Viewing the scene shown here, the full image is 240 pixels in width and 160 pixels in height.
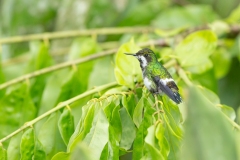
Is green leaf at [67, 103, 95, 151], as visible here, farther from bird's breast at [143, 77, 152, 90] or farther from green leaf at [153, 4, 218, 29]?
green leaf at [153, 4, 218, 29]

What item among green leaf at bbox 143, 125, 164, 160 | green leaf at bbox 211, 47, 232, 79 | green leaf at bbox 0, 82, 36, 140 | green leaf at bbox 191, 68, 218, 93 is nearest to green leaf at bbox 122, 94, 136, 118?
green leaf at bbox 143, 125, 164, 160

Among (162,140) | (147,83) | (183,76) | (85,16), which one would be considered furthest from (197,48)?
(85,16)

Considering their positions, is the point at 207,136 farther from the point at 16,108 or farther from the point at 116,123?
the point at 16,108

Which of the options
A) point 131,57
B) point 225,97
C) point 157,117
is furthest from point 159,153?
point 225,97

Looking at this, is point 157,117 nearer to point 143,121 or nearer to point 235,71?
point 143,121

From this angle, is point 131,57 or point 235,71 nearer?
point 131,57

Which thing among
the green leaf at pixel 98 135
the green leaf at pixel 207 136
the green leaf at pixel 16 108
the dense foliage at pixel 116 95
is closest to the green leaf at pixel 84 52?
the dense foliage at pixel 116 95

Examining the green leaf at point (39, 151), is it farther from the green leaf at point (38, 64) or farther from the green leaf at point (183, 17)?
the green leaf at point (183, 17)
